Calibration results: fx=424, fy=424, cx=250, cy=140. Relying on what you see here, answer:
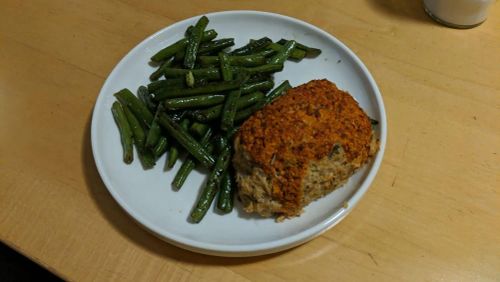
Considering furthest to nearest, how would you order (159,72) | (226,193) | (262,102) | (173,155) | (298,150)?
(159,72) < (262,102) < (173,155) < (226,193) < (298,150)

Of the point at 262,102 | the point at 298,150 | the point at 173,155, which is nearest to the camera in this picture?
the point at 298,150

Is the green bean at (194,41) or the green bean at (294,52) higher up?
the green bean at (194,41)

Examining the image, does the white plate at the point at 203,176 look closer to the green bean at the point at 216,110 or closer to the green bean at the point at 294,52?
the green bean at the point at 294,52

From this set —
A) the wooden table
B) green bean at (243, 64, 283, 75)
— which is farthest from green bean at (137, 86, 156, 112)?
green bean at (243, 64, 283, 75)

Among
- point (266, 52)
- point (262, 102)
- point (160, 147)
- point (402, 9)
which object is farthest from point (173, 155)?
point (402, 9)

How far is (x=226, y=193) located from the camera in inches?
65.1

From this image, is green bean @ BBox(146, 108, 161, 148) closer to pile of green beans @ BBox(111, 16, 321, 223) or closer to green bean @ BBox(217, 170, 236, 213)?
pile of green beans @ BBox(111, 16, 321, 223)

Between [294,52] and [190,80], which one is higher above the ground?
[190,80]

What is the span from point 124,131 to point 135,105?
5.3 inches

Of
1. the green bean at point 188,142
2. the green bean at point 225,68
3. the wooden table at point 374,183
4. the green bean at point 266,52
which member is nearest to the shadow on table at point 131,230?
the wooden table at point 374,183

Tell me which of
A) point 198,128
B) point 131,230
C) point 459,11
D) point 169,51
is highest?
point 169,51

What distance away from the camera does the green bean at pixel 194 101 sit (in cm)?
180

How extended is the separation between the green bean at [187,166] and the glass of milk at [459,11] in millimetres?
1482

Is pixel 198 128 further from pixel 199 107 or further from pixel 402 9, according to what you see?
pixel 402 9
